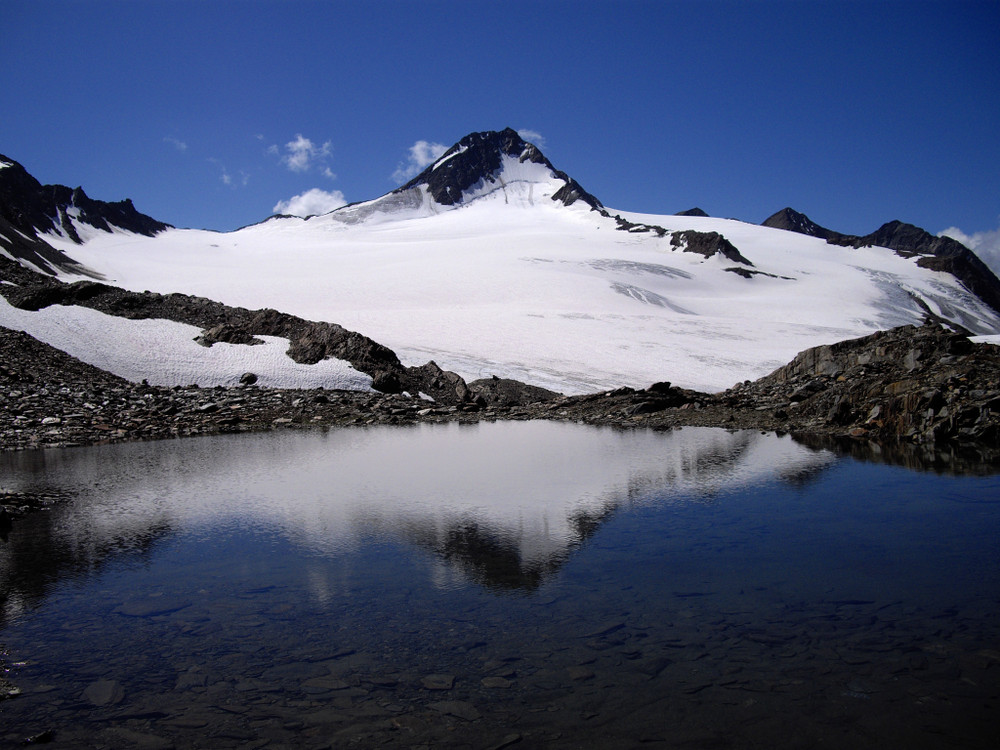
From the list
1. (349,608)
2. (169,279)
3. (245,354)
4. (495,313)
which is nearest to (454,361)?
(245,354)

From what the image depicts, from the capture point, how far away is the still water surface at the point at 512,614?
4.62m

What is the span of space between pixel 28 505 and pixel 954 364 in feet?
62.8

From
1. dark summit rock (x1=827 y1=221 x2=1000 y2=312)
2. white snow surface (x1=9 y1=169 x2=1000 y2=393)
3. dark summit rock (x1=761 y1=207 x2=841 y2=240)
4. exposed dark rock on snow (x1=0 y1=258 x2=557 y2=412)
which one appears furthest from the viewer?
dark summit rock (x1=761 y1=207 x2=841 y2=240)

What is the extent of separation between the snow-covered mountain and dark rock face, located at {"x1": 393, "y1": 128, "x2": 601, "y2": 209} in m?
24.4

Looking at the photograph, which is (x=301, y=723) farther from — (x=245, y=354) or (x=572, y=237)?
(x=572, y=237)

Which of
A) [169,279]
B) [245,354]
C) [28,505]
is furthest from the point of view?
[169,279]

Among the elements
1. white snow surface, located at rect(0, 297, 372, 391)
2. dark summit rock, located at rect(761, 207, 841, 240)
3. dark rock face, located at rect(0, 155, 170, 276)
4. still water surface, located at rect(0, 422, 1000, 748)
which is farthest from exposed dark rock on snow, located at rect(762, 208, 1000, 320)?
dark rock face, located at rect(0, 155, 170, 276)

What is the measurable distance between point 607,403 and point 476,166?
165m

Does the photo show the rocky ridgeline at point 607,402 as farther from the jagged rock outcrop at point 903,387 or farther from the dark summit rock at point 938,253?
the dark summit rock at point 938,253

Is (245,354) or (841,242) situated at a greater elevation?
(841,242)

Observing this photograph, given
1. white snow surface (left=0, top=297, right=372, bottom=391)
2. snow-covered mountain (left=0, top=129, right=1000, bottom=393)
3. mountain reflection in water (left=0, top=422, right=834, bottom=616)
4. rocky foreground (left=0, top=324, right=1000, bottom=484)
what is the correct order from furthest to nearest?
snow-covered mountain (left=0, top=129, right=1000, bottom=393)
white snow surface (left=0, top=297, right=372, bottom=391)
rocky foreground (left=0, top=324, right=1000, bottom=484)
mountain reflection in water (left=0, top=422, right=834, bottom=616)

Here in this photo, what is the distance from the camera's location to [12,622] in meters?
6.29

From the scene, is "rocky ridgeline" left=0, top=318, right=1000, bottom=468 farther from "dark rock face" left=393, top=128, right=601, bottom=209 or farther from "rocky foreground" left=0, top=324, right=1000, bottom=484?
"dark rock face" left=393, top=128, right=601, bottom=209

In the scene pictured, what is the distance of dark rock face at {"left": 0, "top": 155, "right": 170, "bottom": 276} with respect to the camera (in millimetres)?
52638
